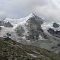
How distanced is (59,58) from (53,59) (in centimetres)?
662

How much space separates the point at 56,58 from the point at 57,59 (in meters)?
2.05

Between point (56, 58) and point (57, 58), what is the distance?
1.28m

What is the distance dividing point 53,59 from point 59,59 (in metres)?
9.31

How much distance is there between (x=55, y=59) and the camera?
190m

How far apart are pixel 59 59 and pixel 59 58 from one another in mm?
3671

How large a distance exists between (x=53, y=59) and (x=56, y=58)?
388cm

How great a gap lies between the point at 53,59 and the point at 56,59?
5966 millimetres

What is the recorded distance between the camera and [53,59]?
193250mm

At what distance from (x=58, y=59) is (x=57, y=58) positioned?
3422mm

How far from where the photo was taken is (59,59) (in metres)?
185

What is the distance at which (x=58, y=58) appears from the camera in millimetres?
191250

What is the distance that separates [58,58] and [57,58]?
2.78 ft

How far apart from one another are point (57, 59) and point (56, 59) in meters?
1.17

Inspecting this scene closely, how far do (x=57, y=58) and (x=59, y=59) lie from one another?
20.7 ft
